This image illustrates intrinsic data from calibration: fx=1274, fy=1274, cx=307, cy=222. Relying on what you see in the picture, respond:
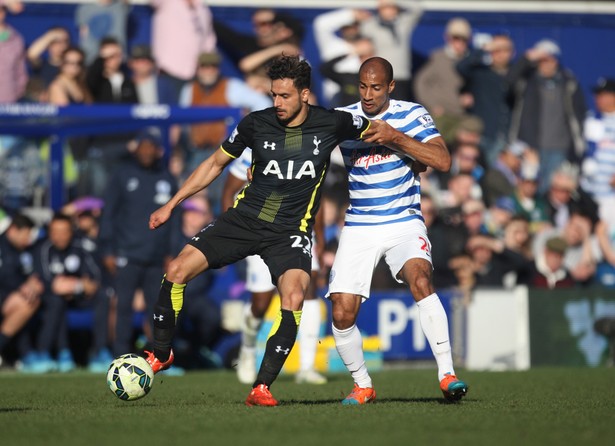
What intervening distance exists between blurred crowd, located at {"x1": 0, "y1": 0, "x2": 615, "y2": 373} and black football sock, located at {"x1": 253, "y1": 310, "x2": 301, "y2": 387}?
6069mm

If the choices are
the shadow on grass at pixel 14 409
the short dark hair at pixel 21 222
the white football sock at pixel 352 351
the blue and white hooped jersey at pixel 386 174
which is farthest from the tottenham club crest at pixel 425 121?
the short dark hair at pixel 21 222

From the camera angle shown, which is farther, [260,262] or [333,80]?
[333,80]

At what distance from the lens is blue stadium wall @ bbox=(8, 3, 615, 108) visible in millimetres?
19031

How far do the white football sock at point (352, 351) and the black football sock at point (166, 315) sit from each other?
3.94 ft

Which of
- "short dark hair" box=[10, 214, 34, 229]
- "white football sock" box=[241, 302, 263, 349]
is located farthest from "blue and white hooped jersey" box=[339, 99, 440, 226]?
"short dark hair" box=[10, 214, 34, 229]

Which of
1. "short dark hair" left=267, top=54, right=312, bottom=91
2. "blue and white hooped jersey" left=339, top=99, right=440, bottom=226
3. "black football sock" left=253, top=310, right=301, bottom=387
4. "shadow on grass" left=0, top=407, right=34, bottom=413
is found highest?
"short dark hair" left=267, top=54, right=312, bottom=91

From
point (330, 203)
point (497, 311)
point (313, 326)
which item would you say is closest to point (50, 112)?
point (330, 203)

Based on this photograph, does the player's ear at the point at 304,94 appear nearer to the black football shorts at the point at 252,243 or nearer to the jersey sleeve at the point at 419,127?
the jersey sleeve at the point at 419,127

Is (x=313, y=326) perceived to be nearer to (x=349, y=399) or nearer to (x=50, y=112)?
(x=349, y=399)

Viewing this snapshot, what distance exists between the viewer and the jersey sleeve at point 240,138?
352 inches

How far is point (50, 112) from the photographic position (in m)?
15.4

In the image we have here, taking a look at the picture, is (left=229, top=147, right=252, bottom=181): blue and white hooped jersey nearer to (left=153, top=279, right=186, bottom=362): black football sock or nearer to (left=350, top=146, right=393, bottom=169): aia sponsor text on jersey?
(left=350, top=146, right=393, bottom=169): aia sponsor text on jersey

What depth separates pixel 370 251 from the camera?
30.4 feet

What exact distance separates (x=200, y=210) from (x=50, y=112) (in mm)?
2295
